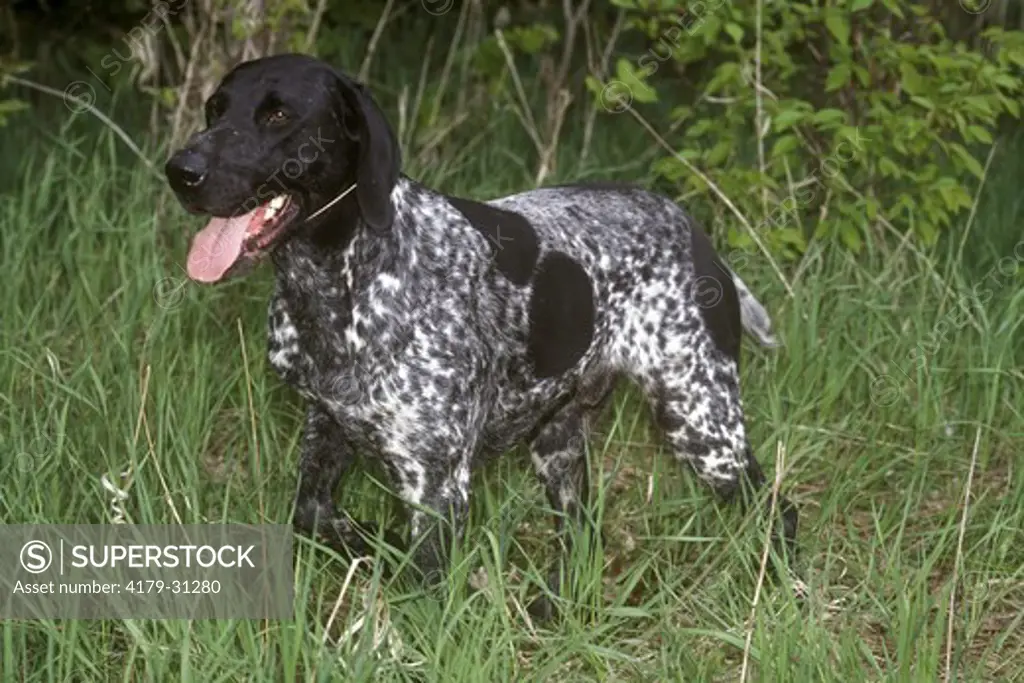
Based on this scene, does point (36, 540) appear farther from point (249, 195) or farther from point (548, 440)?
point (548, 440)

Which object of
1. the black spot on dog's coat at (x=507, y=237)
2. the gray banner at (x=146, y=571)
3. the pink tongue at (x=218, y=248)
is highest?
the pink tongue at (x=218, y=248)

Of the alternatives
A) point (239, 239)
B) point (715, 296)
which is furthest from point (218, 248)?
point (715, 296)

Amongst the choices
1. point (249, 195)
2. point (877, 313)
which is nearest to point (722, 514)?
point (877, 313)

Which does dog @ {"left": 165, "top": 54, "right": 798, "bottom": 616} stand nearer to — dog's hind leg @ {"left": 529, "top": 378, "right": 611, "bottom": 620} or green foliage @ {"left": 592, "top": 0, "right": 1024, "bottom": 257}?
dog's hind leg @ {"left": 529, "top": 378, "right": 611, "bottom": 620}

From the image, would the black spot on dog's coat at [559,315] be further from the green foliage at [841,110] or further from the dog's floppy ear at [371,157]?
the green foliage at [841,110]

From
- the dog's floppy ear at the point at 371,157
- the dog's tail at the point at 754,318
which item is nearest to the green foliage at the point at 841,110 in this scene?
the dog's tail at the point at 754,318

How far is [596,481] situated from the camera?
15.1ft

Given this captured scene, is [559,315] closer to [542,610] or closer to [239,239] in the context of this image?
[542,610]

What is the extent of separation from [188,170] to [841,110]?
265 centimetres

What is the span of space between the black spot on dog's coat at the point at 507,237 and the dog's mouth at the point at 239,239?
53 cm

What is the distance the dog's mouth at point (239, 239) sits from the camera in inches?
141

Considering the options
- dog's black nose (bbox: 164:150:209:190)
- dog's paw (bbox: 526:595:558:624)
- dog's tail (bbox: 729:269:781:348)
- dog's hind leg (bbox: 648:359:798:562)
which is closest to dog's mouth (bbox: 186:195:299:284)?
dog's black nose (bbox: 164:150:209:190)

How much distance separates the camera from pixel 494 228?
4059 mm

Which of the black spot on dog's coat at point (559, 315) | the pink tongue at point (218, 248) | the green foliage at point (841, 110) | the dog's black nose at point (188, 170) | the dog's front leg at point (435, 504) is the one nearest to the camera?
the dog's black nose at point (188, 170)
